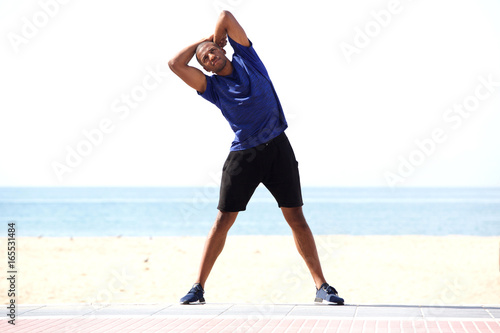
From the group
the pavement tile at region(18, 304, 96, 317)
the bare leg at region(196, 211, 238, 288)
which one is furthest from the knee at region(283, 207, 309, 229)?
the pavement tile at region(18, 304, 96, 317)

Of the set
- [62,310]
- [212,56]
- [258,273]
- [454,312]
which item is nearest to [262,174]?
[212,56]

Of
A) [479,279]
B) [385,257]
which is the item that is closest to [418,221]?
[385,257]

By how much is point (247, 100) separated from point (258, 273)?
739 centimetres

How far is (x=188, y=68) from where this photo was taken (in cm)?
A: 454

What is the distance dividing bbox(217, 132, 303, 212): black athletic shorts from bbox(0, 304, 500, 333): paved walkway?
794 millimetres

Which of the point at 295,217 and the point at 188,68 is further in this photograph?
the point at 295,217

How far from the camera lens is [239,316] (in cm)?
420

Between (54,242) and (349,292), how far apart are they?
11089 millimetres

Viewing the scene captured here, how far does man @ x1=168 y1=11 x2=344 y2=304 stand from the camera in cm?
446

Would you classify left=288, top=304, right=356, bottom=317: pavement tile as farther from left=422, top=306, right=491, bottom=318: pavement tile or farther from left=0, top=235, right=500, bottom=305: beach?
left=0, top=235, right=500, bottom=305: beach

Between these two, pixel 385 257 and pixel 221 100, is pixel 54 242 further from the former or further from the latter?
pixel 221 100

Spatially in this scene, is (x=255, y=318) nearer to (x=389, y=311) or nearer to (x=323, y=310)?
(x=323, y=310)

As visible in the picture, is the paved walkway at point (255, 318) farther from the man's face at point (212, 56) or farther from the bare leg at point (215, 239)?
the man's face at point (212, 56)

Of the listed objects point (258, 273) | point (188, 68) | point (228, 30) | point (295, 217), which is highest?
point (228, 30)
